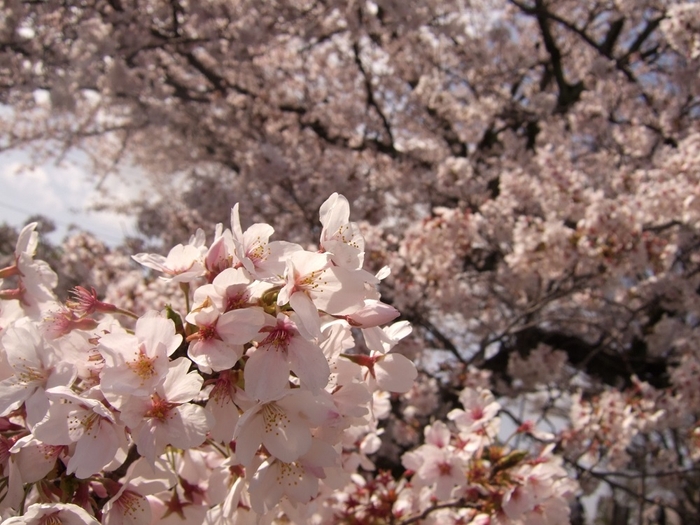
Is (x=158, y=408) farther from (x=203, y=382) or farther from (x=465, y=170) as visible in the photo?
(x=465, y=170)

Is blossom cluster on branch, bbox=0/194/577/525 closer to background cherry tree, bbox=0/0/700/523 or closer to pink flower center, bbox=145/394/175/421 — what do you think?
pink flower center, bbox=145/394/175/421

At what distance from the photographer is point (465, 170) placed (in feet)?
15.9

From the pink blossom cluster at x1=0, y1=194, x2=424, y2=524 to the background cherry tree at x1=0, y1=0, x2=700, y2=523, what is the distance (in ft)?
4.01

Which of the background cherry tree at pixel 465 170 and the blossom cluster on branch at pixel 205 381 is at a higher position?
the background cherry tree at pixel 465 170

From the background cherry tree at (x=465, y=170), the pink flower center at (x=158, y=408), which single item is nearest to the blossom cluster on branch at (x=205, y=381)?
the pink flower center at (x=158, y=408)

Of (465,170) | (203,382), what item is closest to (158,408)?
(203,382)

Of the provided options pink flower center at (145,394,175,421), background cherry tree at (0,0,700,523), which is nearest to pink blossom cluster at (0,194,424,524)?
pink flower center at (145,394,175,421)

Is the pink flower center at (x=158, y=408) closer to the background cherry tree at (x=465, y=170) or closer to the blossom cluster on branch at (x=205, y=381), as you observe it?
the blossom cluster on branch at (x=205, y=381)

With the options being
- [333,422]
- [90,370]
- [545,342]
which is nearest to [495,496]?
[333,422]

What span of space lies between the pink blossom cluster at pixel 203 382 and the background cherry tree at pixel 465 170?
122cm

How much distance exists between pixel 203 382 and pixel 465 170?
431cm

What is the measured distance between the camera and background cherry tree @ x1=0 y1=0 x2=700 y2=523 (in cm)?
377

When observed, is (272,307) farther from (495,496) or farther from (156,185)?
(156,185)

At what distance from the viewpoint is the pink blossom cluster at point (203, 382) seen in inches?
33.3
